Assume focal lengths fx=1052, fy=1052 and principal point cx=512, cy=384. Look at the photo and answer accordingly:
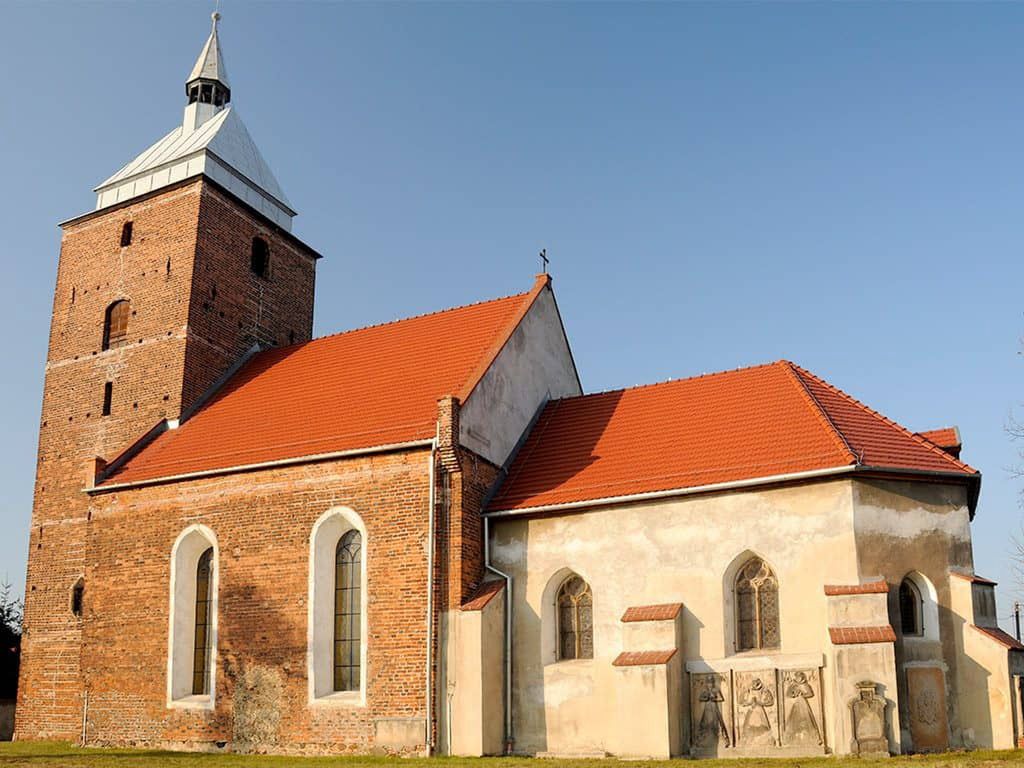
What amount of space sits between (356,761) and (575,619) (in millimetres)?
4442

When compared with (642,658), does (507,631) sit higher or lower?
higher

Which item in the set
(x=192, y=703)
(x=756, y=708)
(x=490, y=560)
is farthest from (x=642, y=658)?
(x=192, y=703)

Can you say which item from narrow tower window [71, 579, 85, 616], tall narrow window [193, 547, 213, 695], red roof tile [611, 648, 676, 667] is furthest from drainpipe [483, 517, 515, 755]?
narrow tower window [71, 579, 85, 616]

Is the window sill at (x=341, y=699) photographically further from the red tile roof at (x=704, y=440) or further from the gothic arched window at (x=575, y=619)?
the red tile roof at (x=704, y=440)

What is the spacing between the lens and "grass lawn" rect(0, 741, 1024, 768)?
564 inches

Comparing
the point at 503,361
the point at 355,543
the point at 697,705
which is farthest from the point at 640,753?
the point at 503,361

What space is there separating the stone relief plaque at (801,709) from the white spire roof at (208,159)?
1867 centimetres

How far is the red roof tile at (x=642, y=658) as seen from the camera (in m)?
16.8

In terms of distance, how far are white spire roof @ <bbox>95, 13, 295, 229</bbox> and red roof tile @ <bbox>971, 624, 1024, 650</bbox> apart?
792 inches

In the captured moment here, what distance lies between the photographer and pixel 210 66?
101 feet

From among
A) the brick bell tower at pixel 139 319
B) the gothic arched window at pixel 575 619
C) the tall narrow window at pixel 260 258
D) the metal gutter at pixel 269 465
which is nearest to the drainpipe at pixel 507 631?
the gothic arched window at pixel 575 619

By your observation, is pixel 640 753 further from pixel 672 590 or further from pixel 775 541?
pixel 775 541

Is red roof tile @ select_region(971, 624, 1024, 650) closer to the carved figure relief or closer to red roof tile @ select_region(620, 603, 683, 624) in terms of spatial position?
the carved figure relief

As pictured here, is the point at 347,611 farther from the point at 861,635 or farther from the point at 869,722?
the point at 869,722
